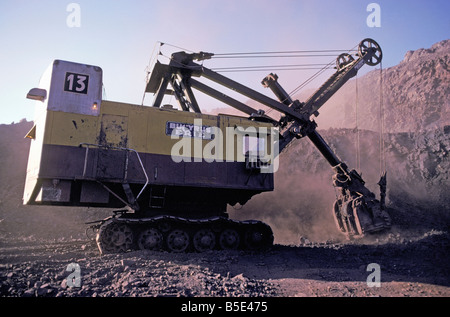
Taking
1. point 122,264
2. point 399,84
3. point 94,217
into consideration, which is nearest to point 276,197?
point 94,217

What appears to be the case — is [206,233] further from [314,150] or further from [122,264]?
[314,150]

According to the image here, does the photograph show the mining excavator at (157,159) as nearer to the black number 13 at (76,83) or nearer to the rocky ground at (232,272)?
the black number 13 at (76,83)

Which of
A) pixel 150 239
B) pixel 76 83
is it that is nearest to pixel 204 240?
pixel 150 239

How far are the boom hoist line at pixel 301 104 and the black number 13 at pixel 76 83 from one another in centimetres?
287

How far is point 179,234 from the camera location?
28.8 ft

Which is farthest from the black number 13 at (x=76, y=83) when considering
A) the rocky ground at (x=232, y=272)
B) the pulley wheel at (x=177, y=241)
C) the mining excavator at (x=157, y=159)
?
the pulley wheel at (x=177, y=241)

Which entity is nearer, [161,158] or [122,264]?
[122,264]

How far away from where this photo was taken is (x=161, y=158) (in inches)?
353

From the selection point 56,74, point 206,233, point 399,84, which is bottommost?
point 206,233

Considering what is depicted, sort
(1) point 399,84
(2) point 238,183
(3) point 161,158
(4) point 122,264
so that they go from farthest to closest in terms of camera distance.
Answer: (1) point 399,84, (2) point 238,183, (3) point 161,158, (4) point 122,264

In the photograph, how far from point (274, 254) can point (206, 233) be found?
2.08 m

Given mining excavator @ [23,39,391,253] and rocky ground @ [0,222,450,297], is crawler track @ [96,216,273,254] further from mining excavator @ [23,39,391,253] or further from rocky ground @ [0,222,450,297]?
rocky ground @ [0,222,450,297]

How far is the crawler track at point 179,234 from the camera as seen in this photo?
8.18 m

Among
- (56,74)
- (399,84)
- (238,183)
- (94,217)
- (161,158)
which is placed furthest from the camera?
(399,84)
